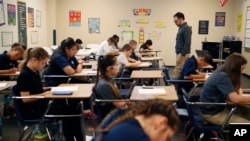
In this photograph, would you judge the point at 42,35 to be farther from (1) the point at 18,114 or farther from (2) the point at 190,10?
(1) the point at 18,114

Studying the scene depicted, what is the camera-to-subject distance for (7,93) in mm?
5125

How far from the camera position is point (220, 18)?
1095 centimetres

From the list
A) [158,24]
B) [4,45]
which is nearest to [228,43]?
[158,24]

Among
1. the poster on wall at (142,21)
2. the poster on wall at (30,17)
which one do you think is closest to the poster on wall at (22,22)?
the poster on wall at (30,17)

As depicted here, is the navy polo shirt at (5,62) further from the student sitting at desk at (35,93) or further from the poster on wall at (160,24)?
the poster on wall at (160,24)

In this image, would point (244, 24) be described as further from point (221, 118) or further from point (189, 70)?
point (221, 118)

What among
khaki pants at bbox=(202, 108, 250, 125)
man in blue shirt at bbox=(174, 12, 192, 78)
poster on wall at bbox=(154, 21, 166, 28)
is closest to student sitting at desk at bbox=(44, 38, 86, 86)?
khaki pants at bbox=(202, 108, 250, 125)

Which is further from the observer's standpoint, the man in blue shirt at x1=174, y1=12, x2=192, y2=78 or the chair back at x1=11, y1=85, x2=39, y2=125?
the man in blue shirt at x1=174, y1=12, x2=192, y2=78

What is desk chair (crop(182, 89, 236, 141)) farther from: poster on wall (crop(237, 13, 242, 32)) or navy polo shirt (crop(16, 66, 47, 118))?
poster on wall (crop(237, 13, 242, 32))

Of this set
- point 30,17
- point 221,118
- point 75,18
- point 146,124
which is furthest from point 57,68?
point 75,18

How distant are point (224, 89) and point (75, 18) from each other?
880 cm

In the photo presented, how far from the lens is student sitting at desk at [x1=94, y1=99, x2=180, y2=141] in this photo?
49.5 inches

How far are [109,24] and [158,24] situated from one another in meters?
1.71

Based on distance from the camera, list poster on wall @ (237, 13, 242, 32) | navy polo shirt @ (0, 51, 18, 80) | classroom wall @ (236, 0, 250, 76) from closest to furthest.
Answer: navy polo shirt @ (0, 51, 18, 80) → classroom wall @ (236, 0, 250, 76) → poster on wall @ (237, 13, 242, 32)
